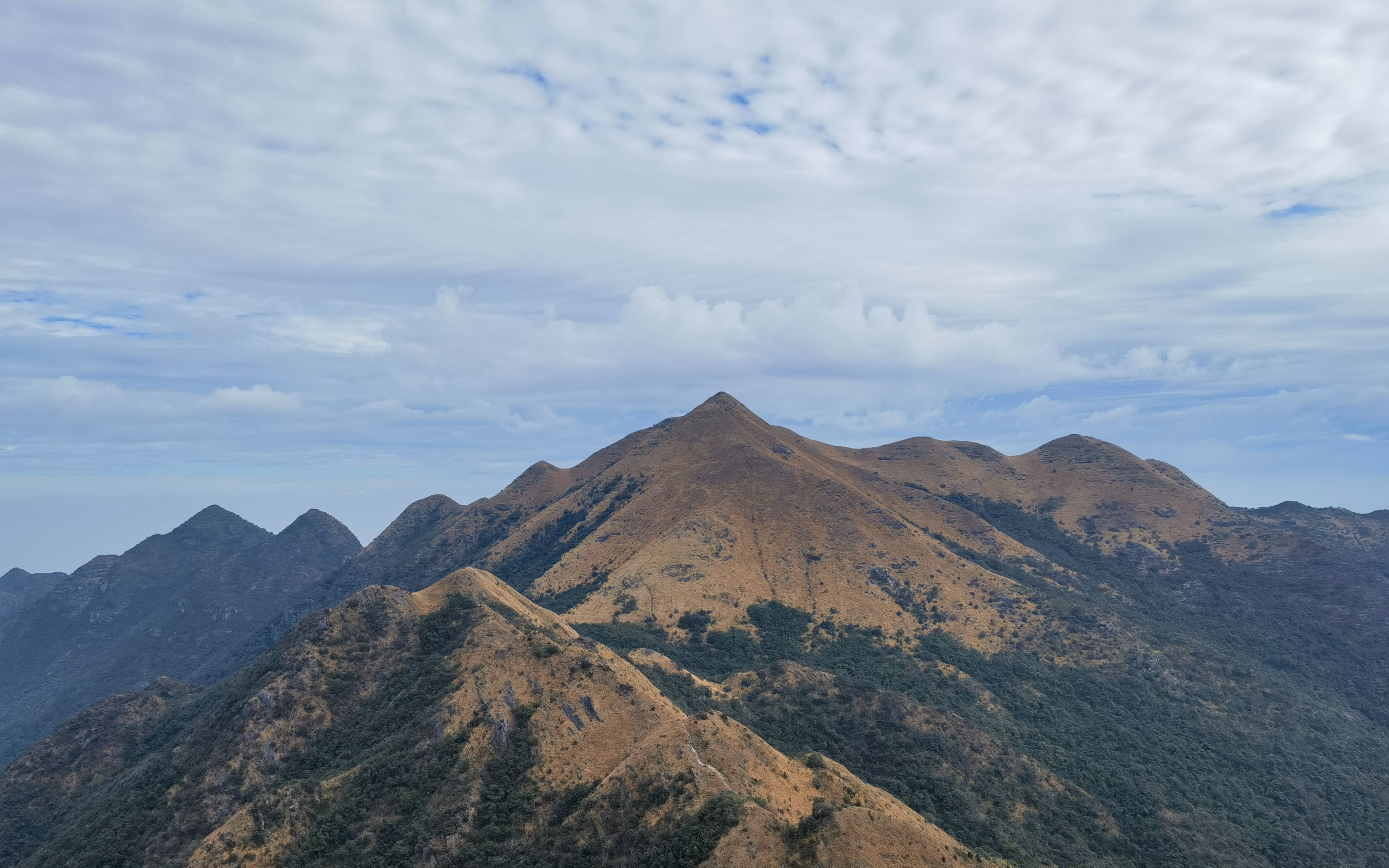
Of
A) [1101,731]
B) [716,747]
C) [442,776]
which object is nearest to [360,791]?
[442,776]

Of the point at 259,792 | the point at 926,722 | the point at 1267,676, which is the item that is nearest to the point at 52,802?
the point at 259,792

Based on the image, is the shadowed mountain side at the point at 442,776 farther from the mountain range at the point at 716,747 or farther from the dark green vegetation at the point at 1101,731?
the dark green vegetation at the point at 1101,731

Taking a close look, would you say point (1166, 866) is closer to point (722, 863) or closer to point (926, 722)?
point (926, 722)

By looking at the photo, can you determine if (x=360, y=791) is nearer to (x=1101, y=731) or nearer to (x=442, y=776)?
(x=442, y=776)

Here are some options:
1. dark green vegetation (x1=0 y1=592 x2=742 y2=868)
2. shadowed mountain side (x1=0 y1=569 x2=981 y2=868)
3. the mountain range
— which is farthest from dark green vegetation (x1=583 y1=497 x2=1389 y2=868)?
dark green vegetation (x1=0 y1=592 x2=742 y2=868)

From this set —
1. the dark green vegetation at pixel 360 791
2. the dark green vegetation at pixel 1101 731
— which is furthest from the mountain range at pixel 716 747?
the dark green vegetation at pixel 1101 731

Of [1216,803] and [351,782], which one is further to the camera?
[1216,803]

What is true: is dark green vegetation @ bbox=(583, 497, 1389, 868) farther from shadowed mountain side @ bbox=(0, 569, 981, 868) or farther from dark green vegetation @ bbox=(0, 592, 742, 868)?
dark green vegetation @ bbox=(0, 592, 742, 868)
